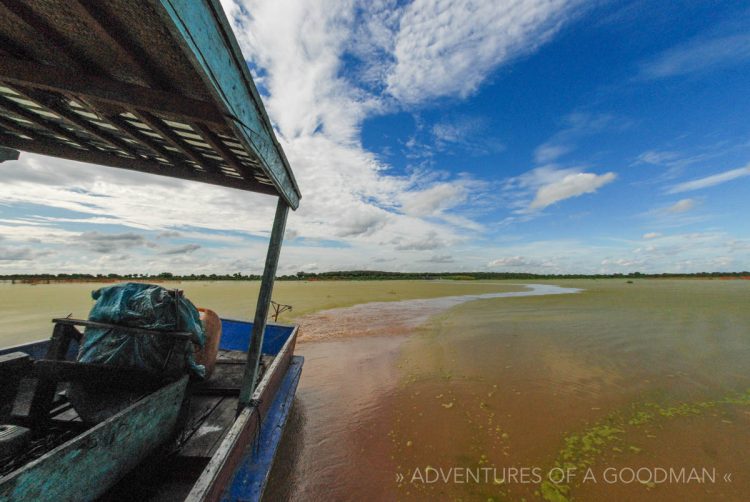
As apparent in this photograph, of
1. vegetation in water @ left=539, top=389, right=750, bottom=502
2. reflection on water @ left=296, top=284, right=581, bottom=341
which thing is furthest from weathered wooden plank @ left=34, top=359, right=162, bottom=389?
reflection on water @ left=296, top=284, right=581, bottom=341

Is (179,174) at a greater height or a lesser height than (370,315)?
greater

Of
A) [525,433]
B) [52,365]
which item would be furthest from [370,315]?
[52,365]

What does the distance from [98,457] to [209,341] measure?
94.2 inches

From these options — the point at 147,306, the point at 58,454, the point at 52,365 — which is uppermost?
the point at 147,306

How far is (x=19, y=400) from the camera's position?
298cm

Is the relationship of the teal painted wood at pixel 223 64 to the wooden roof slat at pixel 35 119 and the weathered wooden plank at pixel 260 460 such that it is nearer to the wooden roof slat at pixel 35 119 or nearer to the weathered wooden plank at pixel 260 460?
the wooden roof slat at pixel 35 119

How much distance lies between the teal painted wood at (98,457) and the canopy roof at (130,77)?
2.08 meters

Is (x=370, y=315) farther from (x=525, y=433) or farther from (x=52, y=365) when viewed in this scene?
(x=52, y=365)

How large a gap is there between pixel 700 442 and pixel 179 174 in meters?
7.76

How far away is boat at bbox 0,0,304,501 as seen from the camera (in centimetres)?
148

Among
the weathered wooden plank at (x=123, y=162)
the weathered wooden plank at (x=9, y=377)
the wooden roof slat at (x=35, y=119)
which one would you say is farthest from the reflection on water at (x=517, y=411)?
the wooden roof slat at (x=35, y=119)

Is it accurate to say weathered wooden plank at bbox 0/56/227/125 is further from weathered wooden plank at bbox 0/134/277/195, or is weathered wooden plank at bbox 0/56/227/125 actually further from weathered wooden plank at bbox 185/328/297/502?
weathered wooden plank at bbox 185/328/297/502

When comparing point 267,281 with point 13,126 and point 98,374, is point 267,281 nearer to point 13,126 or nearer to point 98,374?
point 98,374

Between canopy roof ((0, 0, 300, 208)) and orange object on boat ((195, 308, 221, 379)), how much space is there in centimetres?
255
